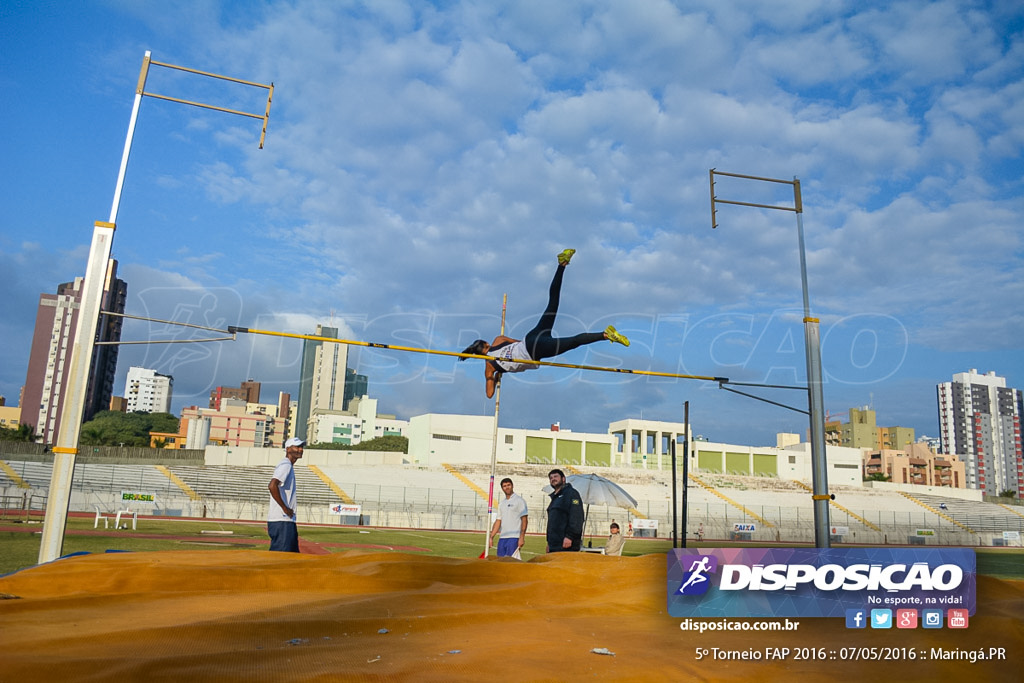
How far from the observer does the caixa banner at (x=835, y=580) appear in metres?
3.23

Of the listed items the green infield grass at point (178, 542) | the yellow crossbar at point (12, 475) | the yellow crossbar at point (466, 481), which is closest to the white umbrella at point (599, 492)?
the green infield grass at point (178, 542)

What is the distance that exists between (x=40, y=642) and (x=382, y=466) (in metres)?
39.4

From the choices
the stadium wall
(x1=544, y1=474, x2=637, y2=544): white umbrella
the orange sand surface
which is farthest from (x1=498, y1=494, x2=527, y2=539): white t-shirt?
the stadium wall

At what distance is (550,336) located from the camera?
7.49 meters

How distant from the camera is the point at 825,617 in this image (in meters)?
3.34

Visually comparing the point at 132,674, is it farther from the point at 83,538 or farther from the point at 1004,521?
the point at 1004,521

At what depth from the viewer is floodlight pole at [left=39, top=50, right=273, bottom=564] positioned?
19.3ft

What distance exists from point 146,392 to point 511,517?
436 feet

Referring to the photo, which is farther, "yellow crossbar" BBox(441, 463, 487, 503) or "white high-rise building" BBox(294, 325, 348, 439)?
"white high-rise building" BBox(294, 325, 348, 439)

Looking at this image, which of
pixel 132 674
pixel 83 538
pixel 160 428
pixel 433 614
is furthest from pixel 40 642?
pixel 160 428

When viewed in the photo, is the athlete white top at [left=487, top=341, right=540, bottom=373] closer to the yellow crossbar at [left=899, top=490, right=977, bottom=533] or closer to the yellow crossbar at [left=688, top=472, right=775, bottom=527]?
the yellow crossbar at [left=688, top=472, right=775, bottom=527]

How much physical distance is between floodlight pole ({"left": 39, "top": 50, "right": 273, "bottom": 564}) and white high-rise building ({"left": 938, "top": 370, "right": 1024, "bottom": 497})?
443 ft

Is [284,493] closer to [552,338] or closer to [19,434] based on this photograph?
[552,338]

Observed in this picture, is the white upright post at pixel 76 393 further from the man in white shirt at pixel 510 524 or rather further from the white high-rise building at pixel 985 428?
the white high-rise building at pixel 985 428
